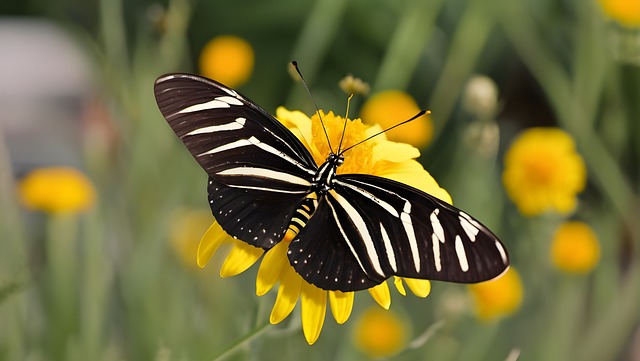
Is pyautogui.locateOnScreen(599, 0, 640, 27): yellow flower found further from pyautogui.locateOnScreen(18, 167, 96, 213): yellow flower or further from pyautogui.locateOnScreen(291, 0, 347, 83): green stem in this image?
pyautogui.locateOnScreen(18, 167, 96, 213): yellow flower

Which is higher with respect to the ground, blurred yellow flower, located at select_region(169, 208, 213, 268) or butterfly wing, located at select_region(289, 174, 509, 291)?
butterfly wing, located at select_region(289, 174, 509, 291)

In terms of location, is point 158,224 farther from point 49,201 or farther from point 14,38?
point 14,38

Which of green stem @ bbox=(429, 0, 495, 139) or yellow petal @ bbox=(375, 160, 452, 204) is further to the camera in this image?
green stem @ bbox=(429, 0, 495, 139)

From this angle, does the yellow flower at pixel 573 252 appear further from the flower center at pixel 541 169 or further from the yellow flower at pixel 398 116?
the yellow flower at pixel 398 116

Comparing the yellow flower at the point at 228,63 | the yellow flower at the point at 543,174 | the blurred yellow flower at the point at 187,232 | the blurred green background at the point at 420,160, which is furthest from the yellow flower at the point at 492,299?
the yellow flower at the point at 228,63

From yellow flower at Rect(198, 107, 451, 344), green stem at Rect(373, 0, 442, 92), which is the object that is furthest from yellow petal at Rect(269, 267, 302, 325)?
green stem at Rect(373, 0, 442, 92)

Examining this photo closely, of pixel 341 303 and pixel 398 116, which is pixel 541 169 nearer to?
pixel 398 116

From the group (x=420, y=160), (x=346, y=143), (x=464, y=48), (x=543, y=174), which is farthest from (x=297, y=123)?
(x=464, y=48)

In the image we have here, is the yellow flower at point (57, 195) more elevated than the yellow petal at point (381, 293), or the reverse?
the yellow petal at point (381, 293)
